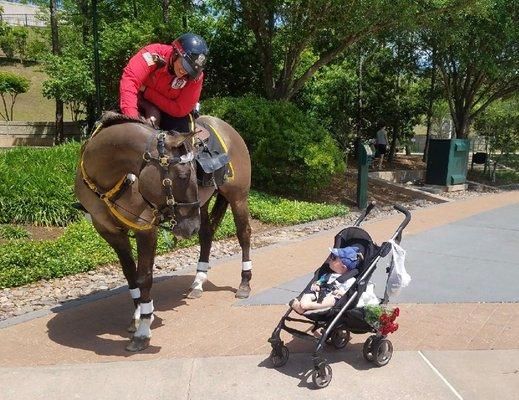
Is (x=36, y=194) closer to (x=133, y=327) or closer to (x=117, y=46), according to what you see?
(x=133, y=327)

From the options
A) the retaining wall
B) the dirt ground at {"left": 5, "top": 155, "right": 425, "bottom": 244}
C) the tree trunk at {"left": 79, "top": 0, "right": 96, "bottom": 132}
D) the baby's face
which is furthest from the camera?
the retaining wall

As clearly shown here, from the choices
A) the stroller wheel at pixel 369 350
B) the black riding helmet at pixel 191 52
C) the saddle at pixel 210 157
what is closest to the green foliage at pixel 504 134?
the saddle at pixel 210 157

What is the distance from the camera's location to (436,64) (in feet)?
62.6

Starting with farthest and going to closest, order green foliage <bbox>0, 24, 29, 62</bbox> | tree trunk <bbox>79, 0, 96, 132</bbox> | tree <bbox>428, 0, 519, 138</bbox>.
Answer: green foliage <bbox>0, 24, 29, 62</bbox> → tree trunk <bbox>79, 0, 96, 132</bbox> → tree <bbox>428, 0, 519, 138</bbox>

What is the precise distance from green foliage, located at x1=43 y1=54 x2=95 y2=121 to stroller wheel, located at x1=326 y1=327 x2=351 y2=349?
1651 cm

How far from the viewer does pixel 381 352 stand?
13.9ft

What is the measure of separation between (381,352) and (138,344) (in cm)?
206

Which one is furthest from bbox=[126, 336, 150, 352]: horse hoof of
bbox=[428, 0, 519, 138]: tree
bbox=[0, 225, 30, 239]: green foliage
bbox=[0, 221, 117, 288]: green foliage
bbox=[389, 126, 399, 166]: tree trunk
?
bbox=[389, 126, 399, 166]: tree trunk

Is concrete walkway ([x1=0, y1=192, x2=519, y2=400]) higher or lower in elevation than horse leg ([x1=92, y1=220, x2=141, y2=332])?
lower

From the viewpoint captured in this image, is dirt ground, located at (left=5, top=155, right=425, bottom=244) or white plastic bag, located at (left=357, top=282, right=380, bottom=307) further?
dirt ground, located at (left=5, top=155, right=425, bottom=244)

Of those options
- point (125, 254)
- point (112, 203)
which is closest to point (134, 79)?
point (112, 203)

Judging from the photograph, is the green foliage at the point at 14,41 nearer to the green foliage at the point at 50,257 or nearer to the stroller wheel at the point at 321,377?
the green foliage at the point at 50,257

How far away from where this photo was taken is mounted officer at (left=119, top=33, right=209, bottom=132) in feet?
15.1

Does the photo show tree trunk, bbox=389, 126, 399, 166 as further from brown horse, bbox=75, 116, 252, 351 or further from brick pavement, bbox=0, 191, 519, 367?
brown horse, bbox=75, 116, 252, 351
